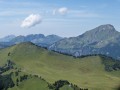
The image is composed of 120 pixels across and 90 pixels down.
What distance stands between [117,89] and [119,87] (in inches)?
5.3

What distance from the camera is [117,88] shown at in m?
9.29

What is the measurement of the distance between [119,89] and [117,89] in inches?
4.4

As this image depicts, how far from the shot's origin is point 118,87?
9.30 metres

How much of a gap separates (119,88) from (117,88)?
103mm

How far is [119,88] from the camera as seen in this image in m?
9.22

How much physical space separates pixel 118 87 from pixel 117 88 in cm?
7

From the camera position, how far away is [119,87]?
9.26 metres

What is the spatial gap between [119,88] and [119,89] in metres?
0.05

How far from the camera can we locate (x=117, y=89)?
365 inches

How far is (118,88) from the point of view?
9234 mm

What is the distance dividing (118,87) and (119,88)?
0.09 meters

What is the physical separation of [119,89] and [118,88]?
0.22 ft

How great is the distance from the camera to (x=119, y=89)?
9188 millimetres
